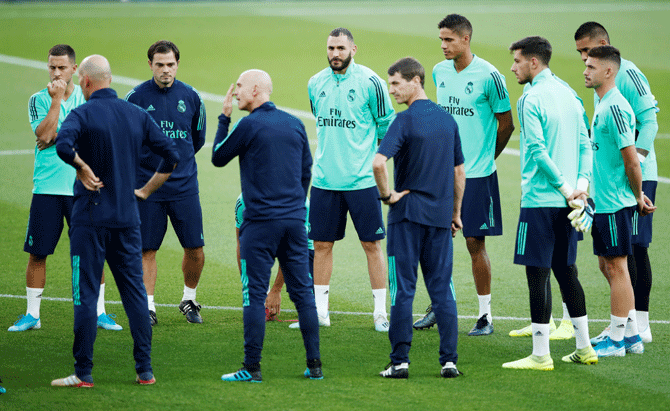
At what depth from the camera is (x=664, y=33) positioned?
32938 mm

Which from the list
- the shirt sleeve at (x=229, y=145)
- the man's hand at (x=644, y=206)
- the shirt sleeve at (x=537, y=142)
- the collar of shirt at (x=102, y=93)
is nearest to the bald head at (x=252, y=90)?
the shirt sleeve at (x=229, y=145)

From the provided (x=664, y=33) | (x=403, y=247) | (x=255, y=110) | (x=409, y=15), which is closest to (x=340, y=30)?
(x=255, y=110)

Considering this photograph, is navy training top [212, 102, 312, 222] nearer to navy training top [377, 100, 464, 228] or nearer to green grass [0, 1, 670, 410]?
navy training top [377, 100, 464, 228]

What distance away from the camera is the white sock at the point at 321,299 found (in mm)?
7516

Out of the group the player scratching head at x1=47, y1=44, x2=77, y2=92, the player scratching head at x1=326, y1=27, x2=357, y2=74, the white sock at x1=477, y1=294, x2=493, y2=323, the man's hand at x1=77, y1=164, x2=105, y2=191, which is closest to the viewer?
the man's hand at x1=77, y1=164, x2=105, y2=191

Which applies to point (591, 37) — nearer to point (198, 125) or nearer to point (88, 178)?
point (198, 125)

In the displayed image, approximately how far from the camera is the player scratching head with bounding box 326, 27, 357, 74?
745 cm

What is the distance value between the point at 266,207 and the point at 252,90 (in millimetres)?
788

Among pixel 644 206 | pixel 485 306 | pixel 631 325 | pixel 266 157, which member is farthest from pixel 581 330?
pixel 266 157

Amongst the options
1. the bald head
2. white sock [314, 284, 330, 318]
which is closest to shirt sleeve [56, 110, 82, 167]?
the bald head

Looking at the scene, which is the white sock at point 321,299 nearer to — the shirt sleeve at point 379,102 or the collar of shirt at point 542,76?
the shirt sleeve at point 379,102

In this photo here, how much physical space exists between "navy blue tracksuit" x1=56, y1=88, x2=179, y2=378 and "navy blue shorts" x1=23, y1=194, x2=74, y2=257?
1.75 metres

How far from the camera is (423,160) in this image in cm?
579

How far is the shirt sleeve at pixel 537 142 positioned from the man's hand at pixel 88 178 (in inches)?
115
